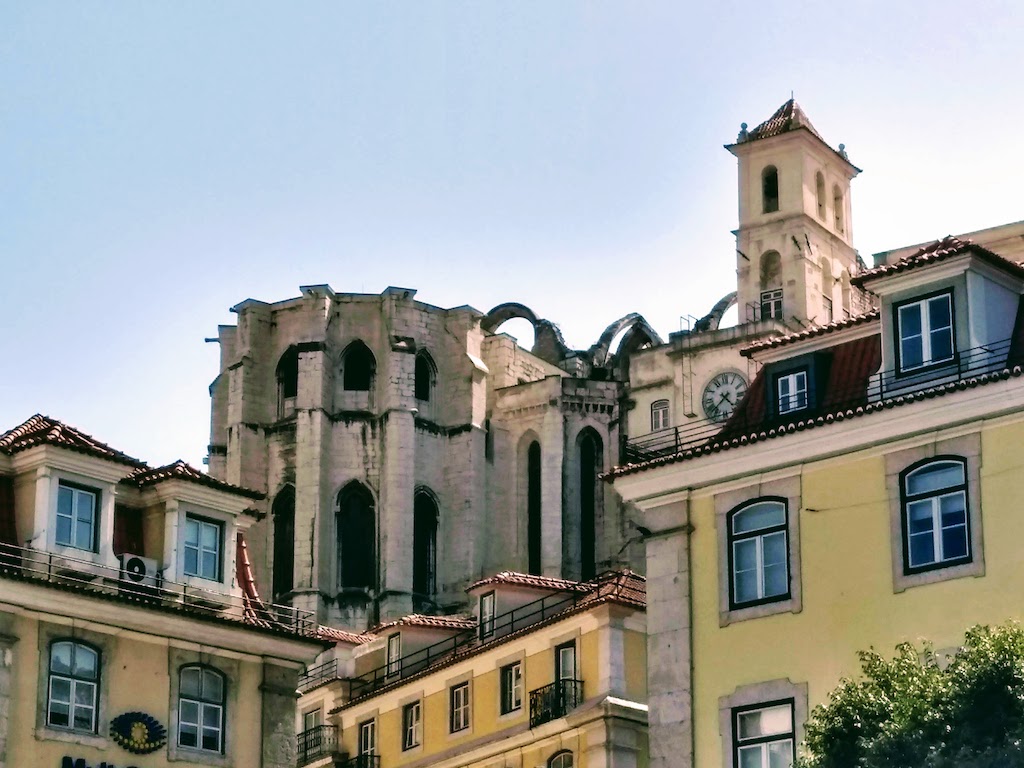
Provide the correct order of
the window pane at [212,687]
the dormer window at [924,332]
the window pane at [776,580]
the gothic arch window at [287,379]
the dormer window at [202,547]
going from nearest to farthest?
the dormer window at [924,332] < the window pane at [776,580] < the window pane at [212,687] < the dormer window at [202,547] < the gothic arch window at [287,379]

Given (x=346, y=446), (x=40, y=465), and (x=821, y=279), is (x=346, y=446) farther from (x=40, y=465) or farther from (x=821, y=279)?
(x=40, y=465)

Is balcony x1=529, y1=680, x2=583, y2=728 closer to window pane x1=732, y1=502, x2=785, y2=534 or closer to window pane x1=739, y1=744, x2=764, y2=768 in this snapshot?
window pane x1=732, y1=502, x2=785, y2=534

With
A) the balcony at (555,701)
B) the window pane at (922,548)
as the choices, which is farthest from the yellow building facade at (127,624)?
the window pane at (922,548)

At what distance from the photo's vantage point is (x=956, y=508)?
31.8 m

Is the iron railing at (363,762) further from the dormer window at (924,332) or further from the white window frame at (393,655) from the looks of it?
the dormer window at (924,332)

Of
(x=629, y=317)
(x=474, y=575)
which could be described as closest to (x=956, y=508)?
(x=474, y=575)

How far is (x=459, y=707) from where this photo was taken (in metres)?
52.1

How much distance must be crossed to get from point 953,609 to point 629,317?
75086 millimetres

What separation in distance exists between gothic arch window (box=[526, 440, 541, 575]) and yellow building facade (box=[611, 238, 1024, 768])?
194 ft

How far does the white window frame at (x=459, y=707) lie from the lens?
5178cm

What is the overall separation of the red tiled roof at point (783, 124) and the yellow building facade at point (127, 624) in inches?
2300

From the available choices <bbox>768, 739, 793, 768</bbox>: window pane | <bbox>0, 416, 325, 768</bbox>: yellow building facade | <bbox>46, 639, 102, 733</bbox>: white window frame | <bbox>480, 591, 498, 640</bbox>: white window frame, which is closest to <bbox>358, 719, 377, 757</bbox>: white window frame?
<bbox>480, 591, 498, 640</bbox>: white window frame

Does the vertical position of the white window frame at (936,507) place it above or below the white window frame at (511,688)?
below

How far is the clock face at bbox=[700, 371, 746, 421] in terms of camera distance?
3531 inches
